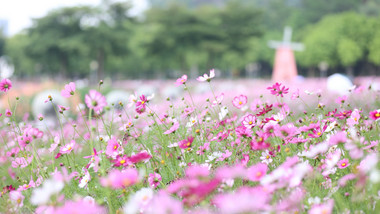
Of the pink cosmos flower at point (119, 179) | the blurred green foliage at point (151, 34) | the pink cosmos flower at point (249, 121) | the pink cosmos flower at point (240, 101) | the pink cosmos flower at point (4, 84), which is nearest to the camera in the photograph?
the pink cosmos flower at point (119, 179)

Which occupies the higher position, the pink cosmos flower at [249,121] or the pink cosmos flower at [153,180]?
the pink cosmos flower at [249,121]

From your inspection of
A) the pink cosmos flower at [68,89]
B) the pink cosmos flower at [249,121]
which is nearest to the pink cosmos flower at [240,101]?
the pink cosmos flower at [249,121]

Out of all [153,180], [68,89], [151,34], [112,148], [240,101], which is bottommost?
[153,180]

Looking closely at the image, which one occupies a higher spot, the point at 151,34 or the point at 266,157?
the point at 151,34

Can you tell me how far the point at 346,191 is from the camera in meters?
1.68

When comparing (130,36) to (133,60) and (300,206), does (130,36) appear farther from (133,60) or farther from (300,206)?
(300,206)

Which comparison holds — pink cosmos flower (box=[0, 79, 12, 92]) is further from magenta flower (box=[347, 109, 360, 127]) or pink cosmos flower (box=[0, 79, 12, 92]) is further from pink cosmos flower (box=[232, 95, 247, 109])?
magenta flower (box=[347, 109, 360, 127])

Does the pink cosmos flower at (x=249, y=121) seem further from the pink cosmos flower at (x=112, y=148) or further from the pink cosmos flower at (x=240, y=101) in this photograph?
the pink cosmos flower at (x=112, y=148)

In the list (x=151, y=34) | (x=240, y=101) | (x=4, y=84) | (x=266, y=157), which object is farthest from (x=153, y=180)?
(x=151, y=34)

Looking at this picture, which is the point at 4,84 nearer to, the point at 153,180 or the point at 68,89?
the point at 68,89

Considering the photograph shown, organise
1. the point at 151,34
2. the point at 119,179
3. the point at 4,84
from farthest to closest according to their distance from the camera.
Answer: the point at 151,34, the point at 4,84, the point at 119,179

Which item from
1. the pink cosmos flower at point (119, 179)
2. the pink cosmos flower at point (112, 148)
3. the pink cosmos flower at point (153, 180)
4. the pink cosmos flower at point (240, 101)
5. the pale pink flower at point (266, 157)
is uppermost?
the pink cosmos flower at point (119, 179)

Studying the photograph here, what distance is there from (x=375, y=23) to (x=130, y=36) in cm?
1981

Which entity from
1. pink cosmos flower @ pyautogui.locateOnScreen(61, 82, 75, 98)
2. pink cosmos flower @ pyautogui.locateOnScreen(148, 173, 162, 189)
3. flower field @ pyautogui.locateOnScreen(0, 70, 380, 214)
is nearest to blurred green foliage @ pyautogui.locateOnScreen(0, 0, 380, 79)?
flower field @ pyautogui.locateOnScreen(0, 70, 380, 214)
